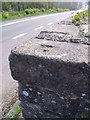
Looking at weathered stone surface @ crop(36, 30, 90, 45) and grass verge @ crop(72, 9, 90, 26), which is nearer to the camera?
weathered stone surface @ crop(36, 30, 90, 45)

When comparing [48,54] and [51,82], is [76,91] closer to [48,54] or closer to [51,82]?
[51,82]

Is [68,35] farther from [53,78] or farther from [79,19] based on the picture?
[79,19]

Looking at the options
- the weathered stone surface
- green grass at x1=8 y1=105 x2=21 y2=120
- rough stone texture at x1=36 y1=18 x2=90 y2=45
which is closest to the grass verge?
rough stone texture at x1=36 y1=18 x2=90 y2=45

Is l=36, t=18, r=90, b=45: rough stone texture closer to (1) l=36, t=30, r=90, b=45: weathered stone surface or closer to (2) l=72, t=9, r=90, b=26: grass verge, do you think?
(1) l=36, t=30, r=90, b=45: weathered stone surface

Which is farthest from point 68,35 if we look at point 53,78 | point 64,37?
point 53,78

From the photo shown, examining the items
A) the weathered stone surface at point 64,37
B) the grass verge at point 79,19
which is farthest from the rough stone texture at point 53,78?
the grass verge at point 79,19

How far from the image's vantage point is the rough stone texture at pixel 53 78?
2.00 meters

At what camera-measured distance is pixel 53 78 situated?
206 centimetres

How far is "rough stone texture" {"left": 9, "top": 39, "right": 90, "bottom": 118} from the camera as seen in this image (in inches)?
78.7

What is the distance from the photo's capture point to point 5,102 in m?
4.02

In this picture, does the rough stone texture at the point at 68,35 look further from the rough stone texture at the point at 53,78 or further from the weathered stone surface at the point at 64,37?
the rough stone texture at the point at 53,78

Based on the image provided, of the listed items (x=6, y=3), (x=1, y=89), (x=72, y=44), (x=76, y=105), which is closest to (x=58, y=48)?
(x=72, y=44)

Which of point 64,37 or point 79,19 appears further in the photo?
point 79,19

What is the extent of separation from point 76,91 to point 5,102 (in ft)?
7.27
